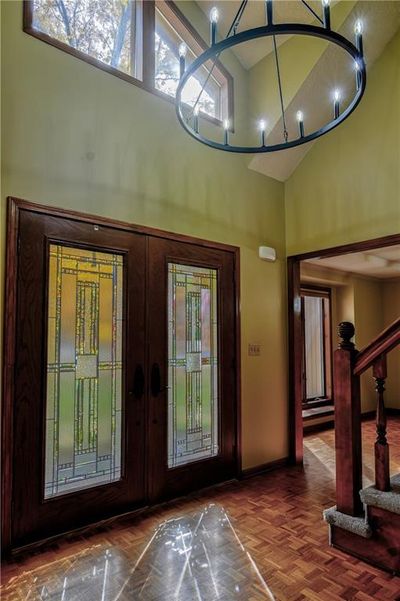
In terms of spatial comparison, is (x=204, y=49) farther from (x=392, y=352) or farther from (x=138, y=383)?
(x=392, y=352)

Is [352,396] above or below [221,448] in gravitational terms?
above

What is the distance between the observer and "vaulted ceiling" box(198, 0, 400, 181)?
3.31 meters

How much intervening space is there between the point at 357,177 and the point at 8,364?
332cm

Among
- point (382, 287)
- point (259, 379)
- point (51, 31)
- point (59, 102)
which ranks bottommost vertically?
point (259, 379)

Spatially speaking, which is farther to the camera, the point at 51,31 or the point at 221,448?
the point at 221,448

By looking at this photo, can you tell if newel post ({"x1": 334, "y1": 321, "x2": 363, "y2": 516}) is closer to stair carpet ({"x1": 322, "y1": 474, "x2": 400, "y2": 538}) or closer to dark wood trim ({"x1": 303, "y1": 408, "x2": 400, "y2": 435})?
stair carpet ({"x1": 322, "y1": 474, "x2": 400, "y2": 538})

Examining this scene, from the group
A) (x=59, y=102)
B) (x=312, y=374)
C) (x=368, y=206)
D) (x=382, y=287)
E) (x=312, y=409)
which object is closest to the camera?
(x=59, y=102)

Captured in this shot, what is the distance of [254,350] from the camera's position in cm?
386

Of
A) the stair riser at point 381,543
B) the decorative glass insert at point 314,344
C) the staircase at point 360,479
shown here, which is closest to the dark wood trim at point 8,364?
the staircase at point 360,479

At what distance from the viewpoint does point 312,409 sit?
587 cm

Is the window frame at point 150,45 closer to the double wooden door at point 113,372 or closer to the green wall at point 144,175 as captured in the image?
the green wall at point 144,175

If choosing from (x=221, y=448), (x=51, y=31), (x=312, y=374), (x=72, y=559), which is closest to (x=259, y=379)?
(x=221, y=448)

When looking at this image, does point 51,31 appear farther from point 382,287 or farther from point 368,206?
point 382,287

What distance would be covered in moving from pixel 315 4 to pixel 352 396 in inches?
128
